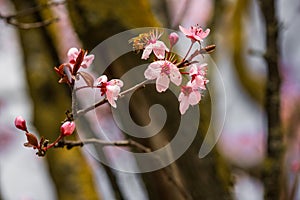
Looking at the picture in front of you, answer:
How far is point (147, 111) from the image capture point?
4.34 feet

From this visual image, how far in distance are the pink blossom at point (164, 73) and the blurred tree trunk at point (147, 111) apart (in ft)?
1.61

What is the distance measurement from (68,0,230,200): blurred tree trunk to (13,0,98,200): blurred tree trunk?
505 mm

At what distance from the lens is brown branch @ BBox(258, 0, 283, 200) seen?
144 centimetres

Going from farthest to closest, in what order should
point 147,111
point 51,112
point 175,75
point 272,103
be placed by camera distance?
point 51,112
point 272,103
point 147,111
point 175,75

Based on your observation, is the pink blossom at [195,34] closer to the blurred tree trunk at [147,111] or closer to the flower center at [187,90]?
the flower center at [187,90]

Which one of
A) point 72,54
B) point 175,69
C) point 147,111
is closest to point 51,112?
point 147,111

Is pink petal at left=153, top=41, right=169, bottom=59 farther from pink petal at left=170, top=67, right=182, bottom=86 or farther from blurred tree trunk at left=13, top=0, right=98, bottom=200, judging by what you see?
blurred tree trunk at left=13, top=0, right=98, bottom=200

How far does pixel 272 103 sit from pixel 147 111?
14.7 inches

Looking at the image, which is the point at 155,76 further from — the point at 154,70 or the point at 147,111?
the point at 147,111

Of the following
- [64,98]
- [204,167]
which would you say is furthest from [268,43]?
[64,98]

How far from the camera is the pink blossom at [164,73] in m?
0.78

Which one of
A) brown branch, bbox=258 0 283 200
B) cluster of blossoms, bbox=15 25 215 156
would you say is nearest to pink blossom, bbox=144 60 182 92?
cluster of blossoms, bbox=15 25 215 156

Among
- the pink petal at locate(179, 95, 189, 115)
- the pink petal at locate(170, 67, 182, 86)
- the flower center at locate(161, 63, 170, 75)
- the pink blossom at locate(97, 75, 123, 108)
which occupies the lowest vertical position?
the pink petal at locate(179, 95, 189, 115)

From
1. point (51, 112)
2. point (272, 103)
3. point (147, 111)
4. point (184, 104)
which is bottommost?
point (51, 112)
